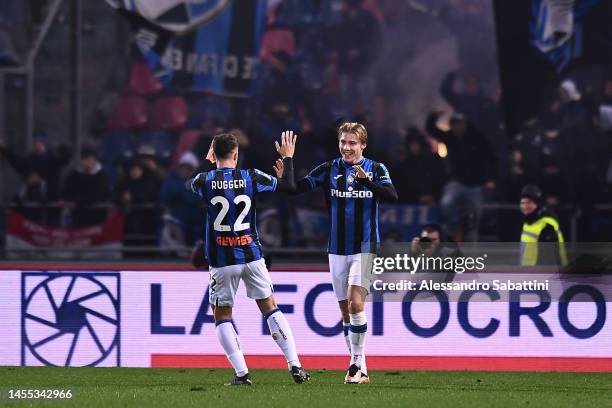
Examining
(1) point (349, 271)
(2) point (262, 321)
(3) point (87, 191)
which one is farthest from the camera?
(3) point (87, 191)

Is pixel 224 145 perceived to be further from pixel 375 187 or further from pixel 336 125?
pixel 336 125

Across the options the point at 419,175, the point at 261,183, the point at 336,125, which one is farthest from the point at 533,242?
the point at 336,125

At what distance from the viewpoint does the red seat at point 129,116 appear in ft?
56.7

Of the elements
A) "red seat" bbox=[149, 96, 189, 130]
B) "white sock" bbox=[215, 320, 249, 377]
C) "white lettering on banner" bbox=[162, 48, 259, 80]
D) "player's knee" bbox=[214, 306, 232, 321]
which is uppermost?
"white lettering on banner" bbox=[162, 48, 259, 80]

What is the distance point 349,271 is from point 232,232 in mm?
944

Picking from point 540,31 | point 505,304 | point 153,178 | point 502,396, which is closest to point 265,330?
point 505,304

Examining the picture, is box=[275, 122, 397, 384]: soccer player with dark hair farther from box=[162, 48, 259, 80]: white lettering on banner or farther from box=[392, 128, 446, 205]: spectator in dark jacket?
box=[162, 48, 259, 80]: white lettering on banner

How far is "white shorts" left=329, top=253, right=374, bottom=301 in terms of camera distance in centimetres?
964

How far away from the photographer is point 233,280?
9.38 meters

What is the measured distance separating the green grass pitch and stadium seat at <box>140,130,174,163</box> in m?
6.21

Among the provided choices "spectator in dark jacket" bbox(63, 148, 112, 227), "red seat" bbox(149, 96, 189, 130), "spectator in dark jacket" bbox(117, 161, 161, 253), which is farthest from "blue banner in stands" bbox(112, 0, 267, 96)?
"spectator in dark jacket" bbox(63, 148, 112, 227)

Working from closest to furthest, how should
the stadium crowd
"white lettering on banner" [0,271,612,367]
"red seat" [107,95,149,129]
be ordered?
"white lettering on banner" [0,271,612,367] < the stadium crowd < "red seat" [107,95,149,129]

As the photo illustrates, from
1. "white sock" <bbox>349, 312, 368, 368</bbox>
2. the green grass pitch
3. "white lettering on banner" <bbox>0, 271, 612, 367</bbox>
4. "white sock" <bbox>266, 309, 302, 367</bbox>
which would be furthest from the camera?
"white lettering on banner" <bbox>0, 271, 612, 367</bbox>

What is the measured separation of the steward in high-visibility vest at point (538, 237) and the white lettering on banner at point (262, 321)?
3.65ft
